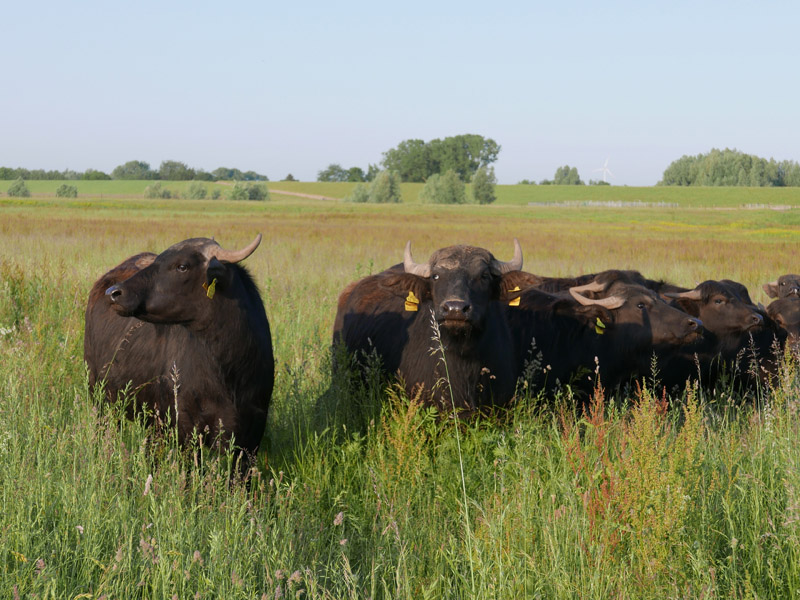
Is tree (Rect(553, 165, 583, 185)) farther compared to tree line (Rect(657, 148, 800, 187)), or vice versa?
tree (Rect(553, 165, 583, 185))

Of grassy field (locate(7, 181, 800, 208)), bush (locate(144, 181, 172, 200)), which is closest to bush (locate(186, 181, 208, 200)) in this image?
grassy field (locate(7, 181, 800, 208))

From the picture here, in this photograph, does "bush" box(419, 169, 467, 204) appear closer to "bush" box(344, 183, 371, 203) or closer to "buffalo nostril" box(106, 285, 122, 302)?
"bush" box(344, 183, 371, 203)

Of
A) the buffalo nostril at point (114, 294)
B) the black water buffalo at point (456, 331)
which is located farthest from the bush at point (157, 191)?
the buffalo nostril at point (114, 294)

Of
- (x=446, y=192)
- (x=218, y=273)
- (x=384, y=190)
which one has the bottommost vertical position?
(x=218, y=273)

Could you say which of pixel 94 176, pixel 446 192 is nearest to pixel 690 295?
pixel 446 192

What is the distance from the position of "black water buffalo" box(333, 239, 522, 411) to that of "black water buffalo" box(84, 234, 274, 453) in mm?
1311

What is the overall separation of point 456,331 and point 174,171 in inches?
6252

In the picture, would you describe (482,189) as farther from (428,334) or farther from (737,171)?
(428,334)

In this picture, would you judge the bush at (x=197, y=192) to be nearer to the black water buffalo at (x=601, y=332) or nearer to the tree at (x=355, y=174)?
the tree at (x=355, y=174)

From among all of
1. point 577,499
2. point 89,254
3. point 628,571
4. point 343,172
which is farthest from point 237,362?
point 343,172

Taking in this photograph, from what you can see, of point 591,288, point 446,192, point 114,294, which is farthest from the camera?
point 446,192

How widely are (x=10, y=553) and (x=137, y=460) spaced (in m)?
1.06

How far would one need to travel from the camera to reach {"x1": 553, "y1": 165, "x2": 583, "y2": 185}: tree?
176m

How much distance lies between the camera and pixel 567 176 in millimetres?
177875
